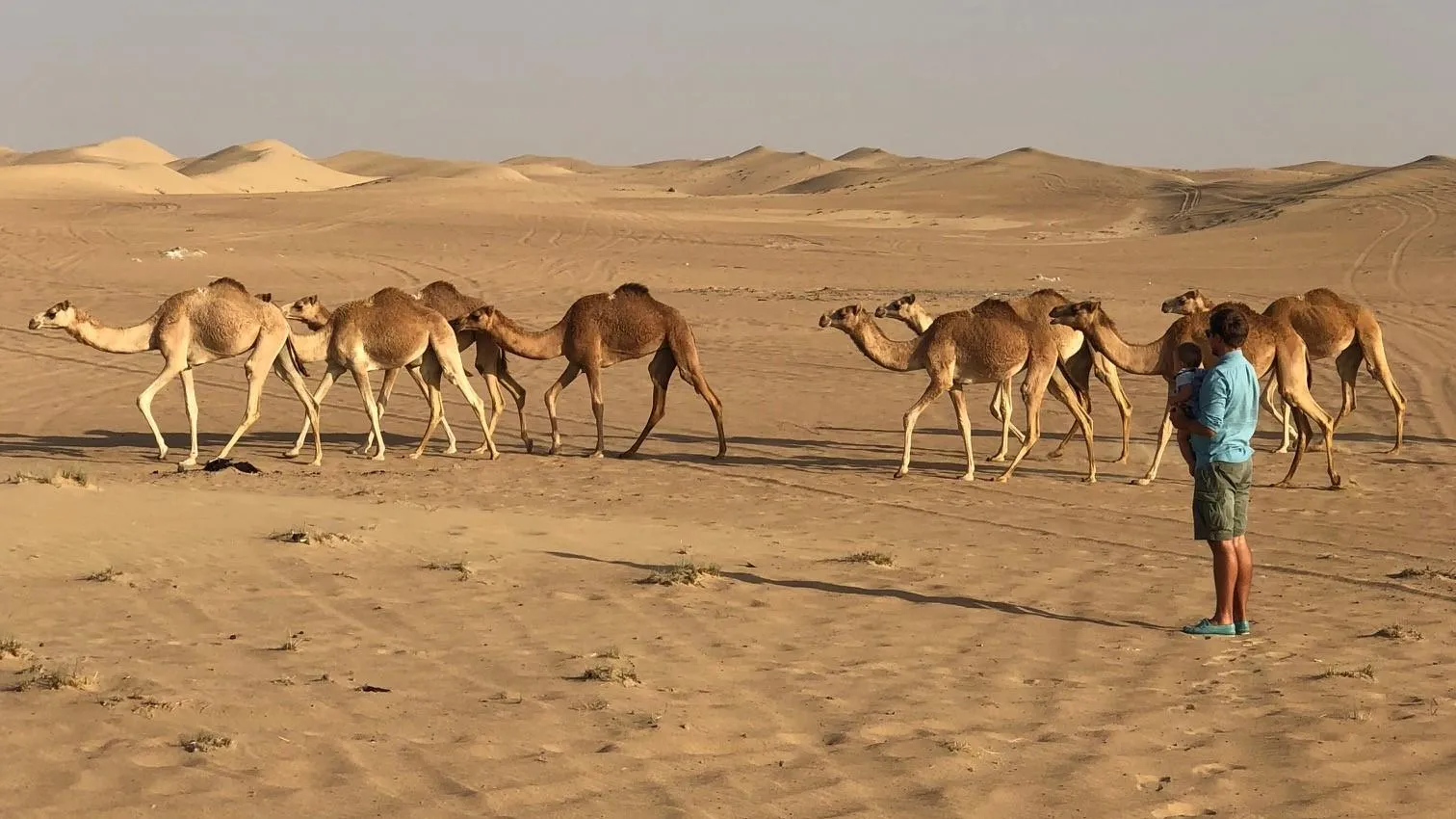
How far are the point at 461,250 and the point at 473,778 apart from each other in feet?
116

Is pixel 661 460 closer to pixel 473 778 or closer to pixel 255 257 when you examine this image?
pixel 473 778

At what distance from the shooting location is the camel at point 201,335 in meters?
14.5

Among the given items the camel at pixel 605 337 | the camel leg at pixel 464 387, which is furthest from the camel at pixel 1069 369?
the camel leg at pixel 464 387

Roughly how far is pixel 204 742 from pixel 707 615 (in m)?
3.27

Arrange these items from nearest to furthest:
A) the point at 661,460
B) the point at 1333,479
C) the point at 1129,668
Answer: the point at 1129,668 < the point at 1333,479 < the point at 661,460

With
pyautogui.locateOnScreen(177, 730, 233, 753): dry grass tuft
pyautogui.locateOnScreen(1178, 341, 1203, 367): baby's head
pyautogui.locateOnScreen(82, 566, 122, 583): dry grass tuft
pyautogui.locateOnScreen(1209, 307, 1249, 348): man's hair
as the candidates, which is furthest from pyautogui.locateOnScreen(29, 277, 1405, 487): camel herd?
pyautogui.locateOnScreen(177, 730, 233, 753): dry grass tuft

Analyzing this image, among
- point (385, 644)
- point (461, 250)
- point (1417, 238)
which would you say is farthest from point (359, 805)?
point (1417, 238)

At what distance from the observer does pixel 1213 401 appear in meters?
8.27

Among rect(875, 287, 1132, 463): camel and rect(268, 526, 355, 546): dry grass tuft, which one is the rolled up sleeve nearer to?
rect(268, 526, 355, 546): dry grass tuft

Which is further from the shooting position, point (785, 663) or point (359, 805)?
point (785, 663)

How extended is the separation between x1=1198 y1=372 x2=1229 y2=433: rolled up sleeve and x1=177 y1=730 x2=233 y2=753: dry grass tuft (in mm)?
4937

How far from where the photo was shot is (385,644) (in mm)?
7902

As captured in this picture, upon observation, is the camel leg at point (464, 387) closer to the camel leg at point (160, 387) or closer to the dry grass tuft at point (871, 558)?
the camel leg at point (160, 387)

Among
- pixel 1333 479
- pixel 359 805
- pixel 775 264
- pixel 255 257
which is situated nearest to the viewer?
pixel 359 805
